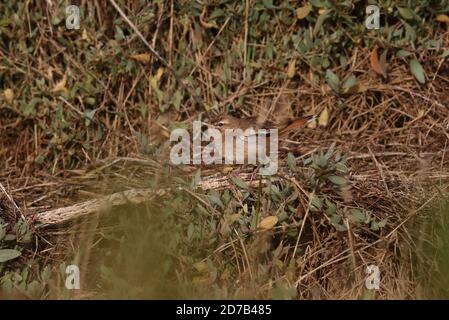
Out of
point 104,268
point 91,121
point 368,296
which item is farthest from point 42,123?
point 368,296

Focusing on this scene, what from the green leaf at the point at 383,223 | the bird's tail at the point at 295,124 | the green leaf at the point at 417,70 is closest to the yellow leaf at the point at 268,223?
the green leaf at the point at 383,223

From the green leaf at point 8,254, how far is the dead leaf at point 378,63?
8.15 feet

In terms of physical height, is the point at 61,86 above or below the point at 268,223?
above

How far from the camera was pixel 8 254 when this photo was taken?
4293 mm

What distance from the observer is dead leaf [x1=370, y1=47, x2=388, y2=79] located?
5.38 m

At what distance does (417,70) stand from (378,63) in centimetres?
24

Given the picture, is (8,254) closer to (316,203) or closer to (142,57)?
(316,203)

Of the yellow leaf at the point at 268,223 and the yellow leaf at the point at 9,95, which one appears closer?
the yellow leaf at the point at 268,223

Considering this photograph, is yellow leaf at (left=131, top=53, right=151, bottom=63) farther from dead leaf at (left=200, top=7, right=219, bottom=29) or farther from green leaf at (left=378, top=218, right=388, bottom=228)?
green leaf at (left=378, top=218, right=388, bottom=228)

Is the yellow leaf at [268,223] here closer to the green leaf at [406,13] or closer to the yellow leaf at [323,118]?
the yellow leaf at [323,118]

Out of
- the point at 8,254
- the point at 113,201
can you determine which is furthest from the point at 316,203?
the point at 8,254

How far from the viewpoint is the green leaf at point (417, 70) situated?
5.31 m

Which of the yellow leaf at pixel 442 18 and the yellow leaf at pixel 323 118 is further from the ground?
the yellow leaf at pixel 442 18

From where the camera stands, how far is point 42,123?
5.70m
